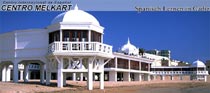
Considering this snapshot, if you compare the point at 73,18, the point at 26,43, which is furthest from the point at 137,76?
the point at 73,18

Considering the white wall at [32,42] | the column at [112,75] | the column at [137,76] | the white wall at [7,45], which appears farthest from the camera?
the column at [137,76]

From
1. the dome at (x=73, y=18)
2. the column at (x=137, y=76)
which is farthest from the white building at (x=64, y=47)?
the column at (x=137, y=76)

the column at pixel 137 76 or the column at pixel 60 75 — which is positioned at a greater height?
the column at pixel 60 75

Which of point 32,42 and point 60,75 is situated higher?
point 32,42

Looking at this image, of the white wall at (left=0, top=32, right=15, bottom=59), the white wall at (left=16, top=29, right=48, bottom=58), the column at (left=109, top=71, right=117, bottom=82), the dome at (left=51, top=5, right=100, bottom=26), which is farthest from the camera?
the column at (left=109, top=71, right=117, bottom=82)

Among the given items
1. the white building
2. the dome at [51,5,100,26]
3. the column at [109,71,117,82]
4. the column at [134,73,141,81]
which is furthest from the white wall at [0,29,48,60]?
the column at [134,73,141,81]

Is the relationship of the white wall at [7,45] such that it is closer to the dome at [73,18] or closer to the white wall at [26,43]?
the white wall at [26,43]

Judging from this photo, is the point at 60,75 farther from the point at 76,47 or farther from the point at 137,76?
the point at 137,76

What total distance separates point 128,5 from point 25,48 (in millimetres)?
4442

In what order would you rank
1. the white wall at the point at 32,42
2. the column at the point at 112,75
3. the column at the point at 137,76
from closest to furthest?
the white wall at the point at 32,42 → the column at the point at 112,75 → the column at the point at 137,76

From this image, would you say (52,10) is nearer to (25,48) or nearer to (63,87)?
(63,87)

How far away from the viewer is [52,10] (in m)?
6.75

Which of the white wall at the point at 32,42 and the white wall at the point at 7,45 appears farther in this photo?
the white wall at the point at 7,45

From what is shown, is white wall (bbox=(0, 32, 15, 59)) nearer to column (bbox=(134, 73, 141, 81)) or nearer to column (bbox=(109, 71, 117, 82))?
column (bbox=(109, 71, 117, 82))
